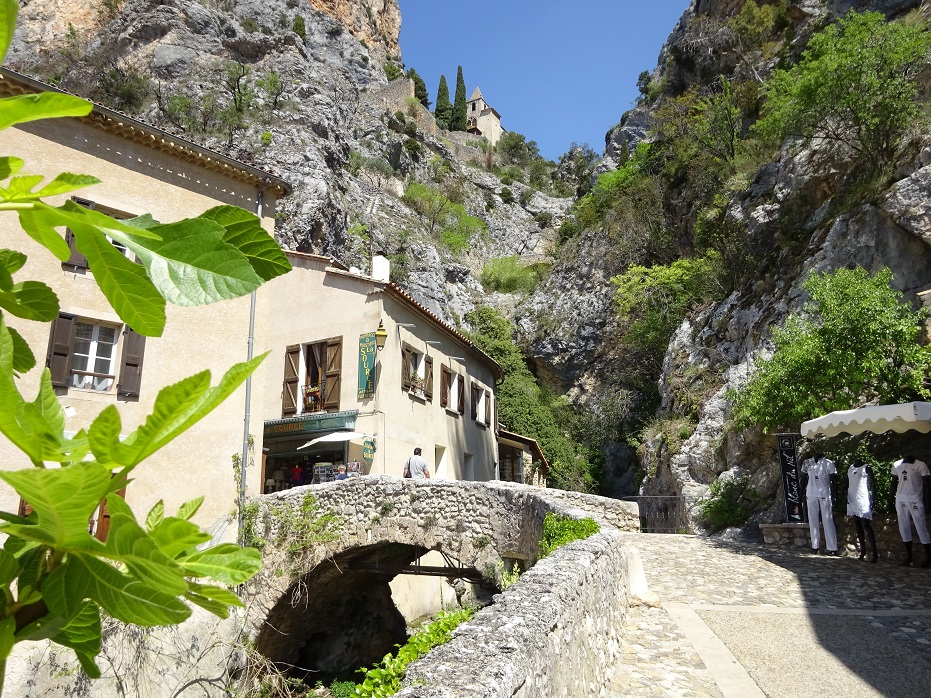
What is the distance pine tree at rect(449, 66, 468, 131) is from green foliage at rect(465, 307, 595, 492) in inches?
1723

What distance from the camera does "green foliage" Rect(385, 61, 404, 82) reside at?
6619 cm

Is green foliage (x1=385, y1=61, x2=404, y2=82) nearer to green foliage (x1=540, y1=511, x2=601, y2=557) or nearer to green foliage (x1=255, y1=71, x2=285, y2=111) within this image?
green foliage (x1=255, y1=71, x2=285, y2=111)

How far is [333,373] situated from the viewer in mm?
17016

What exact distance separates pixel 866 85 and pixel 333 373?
15071 millimetres

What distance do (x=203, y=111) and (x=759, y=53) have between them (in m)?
28.5

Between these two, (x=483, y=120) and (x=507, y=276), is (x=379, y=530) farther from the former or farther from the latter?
(x=483, y=120)

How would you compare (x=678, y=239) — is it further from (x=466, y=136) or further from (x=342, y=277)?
(x=466, y=136)

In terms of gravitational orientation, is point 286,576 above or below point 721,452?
below

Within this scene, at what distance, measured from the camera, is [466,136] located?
226 feet

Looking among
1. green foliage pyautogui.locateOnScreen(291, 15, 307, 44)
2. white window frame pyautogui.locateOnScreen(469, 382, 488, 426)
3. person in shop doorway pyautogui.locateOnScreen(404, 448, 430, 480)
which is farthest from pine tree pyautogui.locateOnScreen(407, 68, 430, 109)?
person in shop doorway pyautogui.locateOnScreen(404, 448, 430, 480)

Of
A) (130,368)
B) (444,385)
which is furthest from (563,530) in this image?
(444,385)

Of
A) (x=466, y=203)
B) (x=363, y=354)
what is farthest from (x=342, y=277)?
(x=466, y=203)

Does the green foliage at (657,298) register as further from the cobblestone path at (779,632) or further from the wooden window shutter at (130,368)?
the wooden window shutter at (130,368)

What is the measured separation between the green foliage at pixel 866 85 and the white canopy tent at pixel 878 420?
29.5ft
